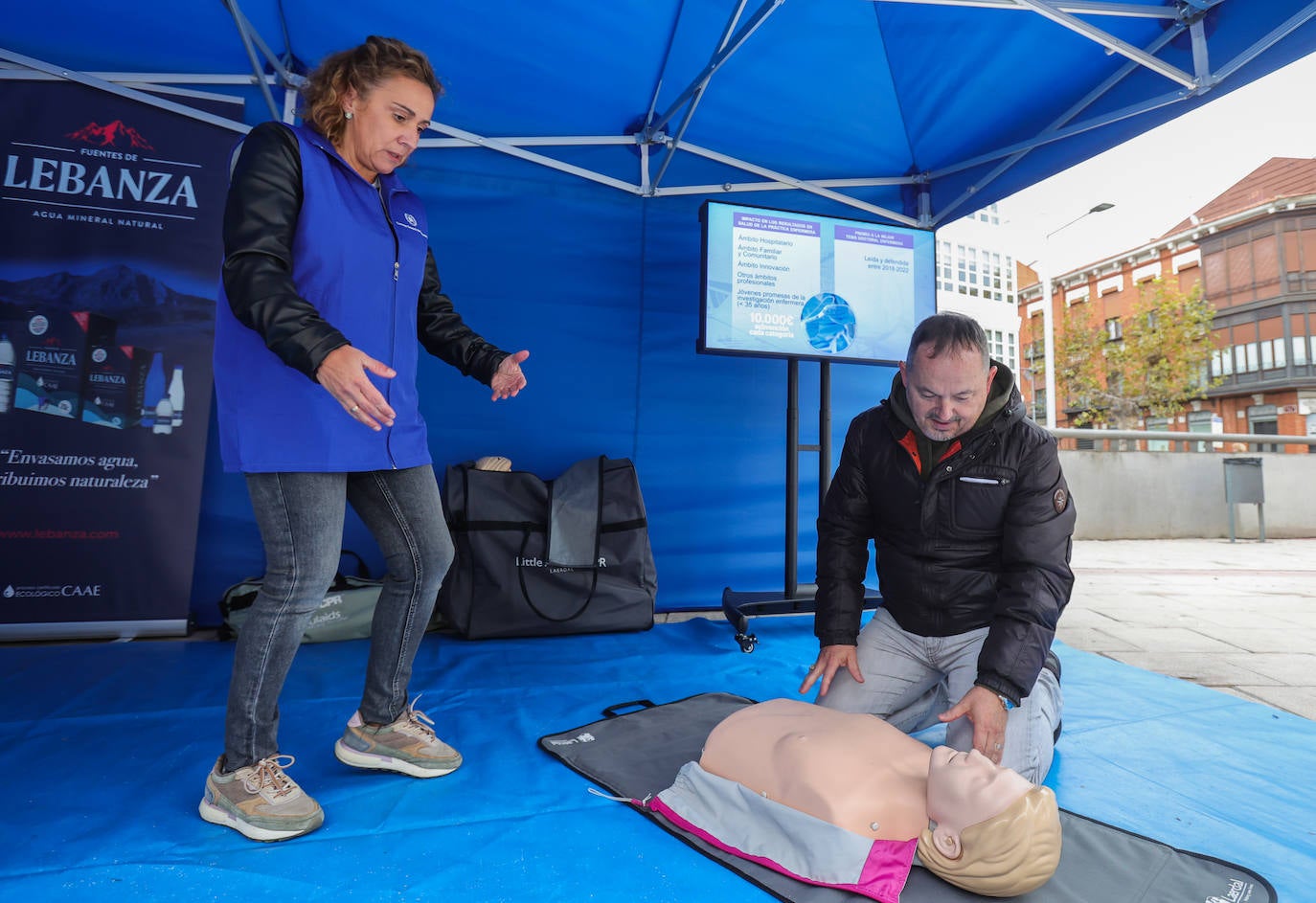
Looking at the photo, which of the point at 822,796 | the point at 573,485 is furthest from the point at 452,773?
the point at 573,485

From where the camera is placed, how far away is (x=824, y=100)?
3031mm

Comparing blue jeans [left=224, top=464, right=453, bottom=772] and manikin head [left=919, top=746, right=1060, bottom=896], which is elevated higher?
blue jeans [left=224, top=464, right=453, bottom=772]

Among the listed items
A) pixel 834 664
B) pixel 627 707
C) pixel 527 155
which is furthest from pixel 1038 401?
pixel 834 664

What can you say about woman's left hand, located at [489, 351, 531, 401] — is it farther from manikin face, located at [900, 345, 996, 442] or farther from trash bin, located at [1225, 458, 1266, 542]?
trash bin, located at [1225, 458, 1266, 542]

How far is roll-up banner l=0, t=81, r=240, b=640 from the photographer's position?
8.21 ft

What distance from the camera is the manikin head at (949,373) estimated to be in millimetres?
1441

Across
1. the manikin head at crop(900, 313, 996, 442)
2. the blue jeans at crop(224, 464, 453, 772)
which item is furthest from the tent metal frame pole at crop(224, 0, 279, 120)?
the manikin head at crop(900, 313, 996, 442)

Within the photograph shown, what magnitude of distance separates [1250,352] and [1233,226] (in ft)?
13.9

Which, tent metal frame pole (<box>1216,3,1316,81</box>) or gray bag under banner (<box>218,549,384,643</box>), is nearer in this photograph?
tent metal frame pole (<box>1216,3,1316,81</box>)

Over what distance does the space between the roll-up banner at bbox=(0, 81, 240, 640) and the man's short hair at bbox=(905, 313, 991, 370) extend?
271 centimetres

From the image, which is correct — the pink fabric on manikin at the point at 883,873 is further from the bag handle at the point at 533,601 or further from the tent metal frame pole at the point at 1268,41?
the tent metal frame pole at the point at 1268,41

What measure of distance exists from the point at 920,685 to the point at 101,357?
3.10 meters

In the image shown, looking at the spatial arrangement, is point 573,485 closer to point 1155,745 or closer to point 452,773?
point 452,773

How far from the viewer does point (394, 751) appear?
1515 millimetres
